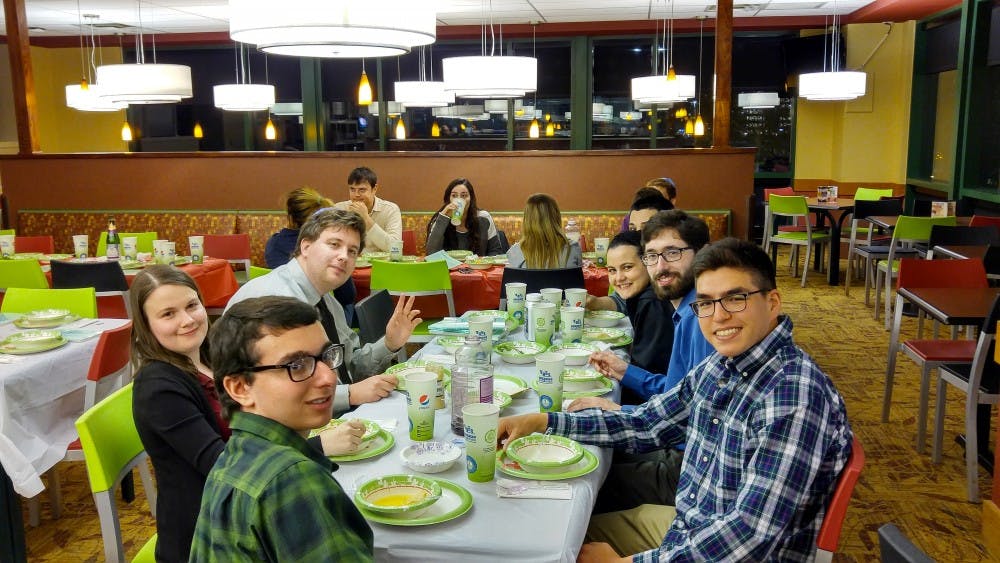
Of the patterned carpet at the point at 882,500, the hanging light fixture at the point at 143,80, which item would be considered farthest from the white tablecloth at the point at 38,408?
the hanging light fixture at the point at 143,80

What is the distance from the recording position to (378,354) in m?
3.30

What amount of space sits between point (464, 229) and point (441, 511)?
481 cm

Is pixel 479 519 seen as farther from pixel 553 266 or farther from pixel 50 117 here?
pixel 50 117

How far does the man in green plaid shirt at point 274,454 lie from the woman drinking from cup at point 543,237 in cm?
330

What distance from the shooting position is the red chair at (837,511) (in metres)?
1.73

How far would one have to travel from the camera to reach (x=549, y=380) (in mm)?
2426

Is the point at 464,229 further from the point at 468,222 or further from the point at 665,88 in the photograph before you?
the point at 665,88

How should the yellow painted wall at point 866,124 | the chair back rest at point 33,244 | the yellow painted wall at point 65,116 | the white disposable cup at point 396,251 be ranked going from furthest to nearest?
the yellow painted wall at point 65,116, the yellow painted wall at point 866,124, the chair back rest at point 33,244, the white disposable cup at point 396,251

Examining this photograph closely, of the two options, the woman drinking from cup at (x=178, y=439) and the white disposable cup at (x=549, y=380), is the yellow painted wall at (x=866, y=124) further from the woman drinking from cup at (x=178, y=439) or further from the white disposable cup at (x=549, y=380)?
the woman drinking from cup at (x=178, y=439)

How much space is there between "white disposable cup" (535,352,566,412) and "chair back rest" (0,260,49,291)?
A: 4.05 meters

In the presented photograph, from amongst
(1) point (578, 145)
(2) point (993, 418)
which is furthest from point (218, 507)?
(1) point (578, 145)

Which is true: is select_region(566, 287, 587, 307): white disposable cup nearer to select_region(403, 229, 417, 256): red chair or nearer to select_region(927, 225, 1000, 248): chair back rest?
select_region(403, 229, 417, 256): red chair

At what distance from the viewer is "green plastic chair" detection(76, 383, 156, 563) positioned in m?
2.19

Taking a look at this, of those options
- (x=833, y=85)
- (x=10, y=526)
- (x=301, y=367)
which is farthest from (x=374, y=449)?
(x=833, y=85)
